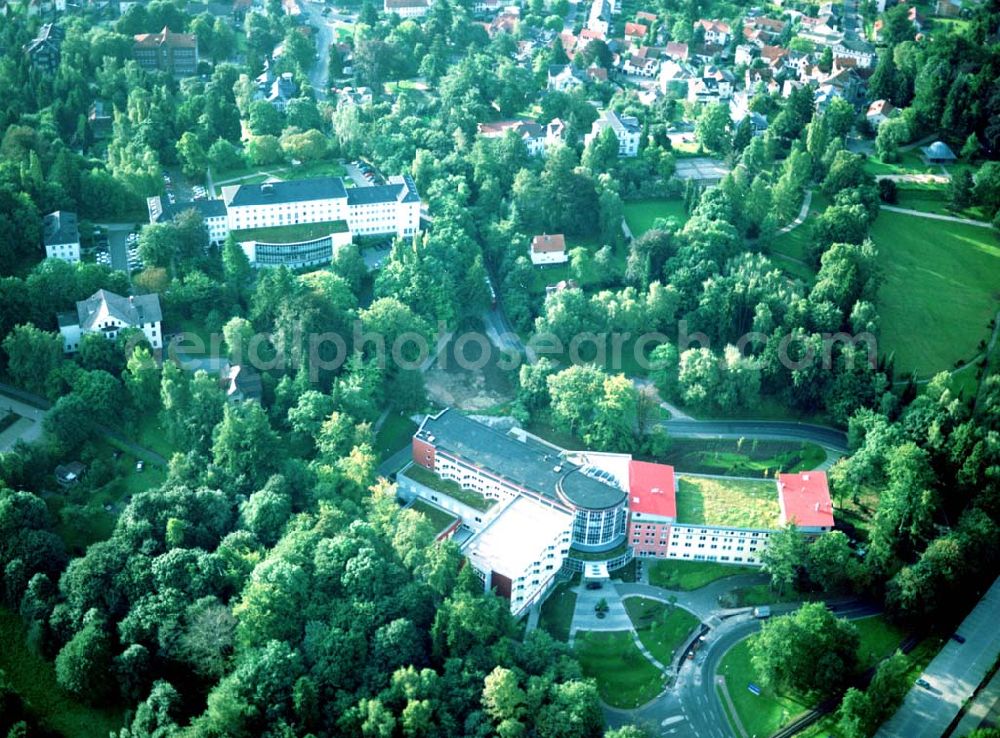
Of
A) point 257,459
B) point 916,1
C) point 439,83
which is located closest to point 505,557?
point 257,459

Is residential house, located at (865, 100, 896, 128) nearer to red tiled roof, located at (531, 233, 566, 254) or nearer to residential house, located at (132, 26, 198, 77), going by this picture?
red tiled roof, located at (531, 233, 566, 254)

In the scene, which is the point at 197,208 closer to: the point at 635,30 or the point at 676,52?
the point at 676,52

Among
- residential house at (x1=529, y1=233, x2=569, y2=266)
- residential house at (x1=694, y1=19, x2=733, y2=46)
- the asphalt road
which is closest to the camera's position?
the asphalt road

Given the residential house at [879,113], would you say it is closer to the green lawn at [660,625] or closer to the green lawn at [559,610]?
the green lawn at [660,625]

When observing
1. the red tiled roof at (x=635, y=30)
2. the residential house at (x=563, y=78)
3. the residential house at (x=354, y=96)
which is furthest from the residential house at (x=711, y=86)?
the residential house at (x=354, y=96)

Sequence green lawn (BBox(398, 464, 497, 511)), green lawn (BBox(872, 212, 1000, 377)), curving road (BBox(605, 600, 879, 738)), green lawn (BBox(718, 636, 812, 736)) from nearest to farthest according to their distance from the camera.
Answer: curving road (BBox(605, 600, 879, 738)) → green lawn (BBox(718, 636, 812, 736)) → green lawn (BBox(398, 464, 497, 511)) → green lawn (BBox(872, 212, 1000, 377))

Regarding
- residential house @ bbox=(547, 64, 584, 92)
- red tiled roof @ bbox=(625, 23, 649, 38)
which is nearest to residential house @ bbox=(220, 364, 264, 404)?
residential house @ bbox=(547, 64, 584, 92)

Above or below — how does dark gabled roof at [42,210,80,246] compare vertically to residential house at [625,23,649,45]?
below
